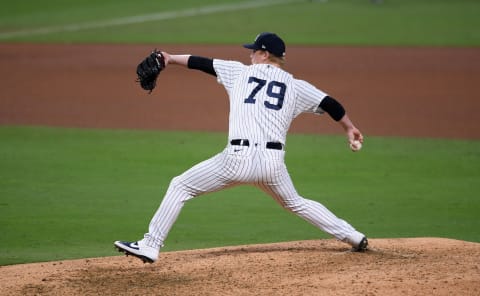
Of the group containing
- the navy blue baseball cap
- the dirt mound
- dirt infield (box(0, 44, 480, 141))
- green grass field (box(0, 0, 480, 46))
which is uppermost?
green grass field (box(0, 0, 480, 46))

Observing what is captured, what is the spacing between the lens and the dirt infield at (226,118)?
5.89 metres

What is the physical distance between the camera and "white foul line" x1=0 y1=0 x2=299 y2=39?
25.2 metres

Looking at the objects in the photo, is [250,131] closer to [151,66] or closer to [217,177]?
[217,177]

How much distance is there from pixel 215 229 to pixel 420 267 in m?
2.61

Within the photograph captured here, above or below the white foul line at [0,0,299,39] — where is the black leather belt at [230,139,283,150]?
below

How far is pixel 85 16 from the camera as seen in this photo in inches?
1110

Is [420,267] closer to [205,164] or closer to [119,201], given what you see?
[205,164]

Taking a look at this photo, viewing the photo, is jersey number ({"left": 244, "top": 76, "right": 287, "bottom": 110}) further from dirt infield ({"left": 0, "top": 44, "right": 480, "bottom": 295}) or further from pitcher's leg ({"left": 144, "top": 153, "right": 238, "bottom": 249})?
dirt infield ({"left": 0, "top": 44, "right": 480, "bottom": 295})

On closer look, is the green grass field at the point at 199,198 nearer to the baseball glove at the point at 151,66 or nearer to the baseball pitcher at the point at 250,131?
the baseball pitcher at the point at 250,131

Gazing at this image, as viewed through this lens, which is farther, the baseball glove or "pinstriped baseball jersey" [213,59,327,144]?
the baseball glove

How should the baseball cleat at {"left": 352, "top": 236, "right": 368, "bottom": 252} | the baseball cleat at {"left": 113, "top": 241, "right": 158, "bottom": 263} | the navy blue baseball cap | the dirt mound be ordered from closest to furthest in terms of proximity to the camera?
the dirt mound, the baseball cleat at {"left": 113, "top": 241, "right": 158, "bottom": 263}, the navy blue baseball cap, the baseball cleat at {"left": 352, "top": 236, "right": 368, "bottom": 252}

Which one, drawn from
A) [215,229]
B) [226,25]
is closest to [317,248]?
[215,229]

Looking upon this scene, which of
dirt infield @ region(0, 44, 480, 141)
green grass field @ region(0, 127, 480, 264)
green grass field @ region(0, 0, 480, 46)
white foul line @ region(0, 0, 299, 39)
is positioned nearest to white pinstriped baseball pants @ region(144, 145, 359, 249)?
green grass field @ region(0, 127, 480, 264)

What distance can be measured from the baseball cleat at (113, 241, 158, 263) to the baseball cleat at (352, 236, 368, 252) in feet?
4.93
